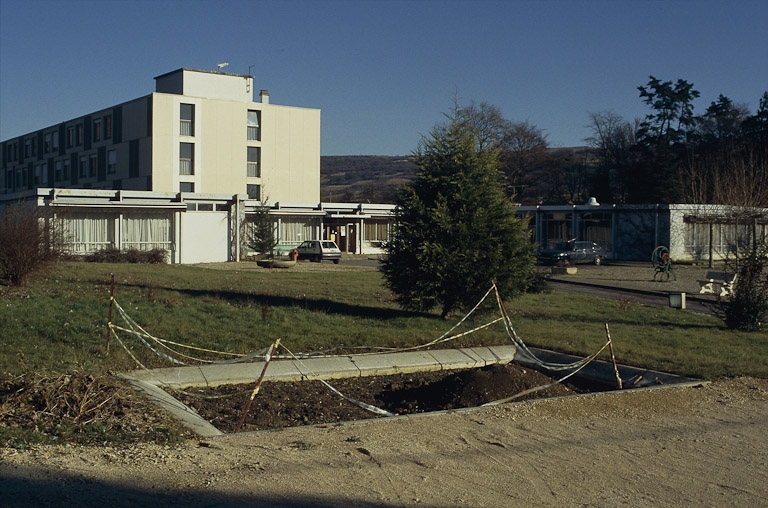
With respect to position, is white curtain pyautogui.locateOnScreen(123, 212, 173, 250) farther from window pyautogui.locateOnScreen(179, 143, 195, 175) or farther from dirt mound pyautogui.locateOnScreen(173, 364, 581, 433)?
dirt mound pyautogui.locateOnScreen(173, 364, 581, 433)

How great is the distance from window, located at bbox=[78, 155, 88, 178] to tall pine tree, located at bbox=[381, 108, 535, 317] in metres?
54.6

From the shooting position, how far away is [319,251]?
1778 inches

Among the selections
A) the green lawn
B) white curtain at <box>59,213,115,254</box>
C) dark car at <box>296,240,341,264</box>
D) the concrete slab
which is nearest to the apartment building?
dark car at <box>296,240,341,264</box>

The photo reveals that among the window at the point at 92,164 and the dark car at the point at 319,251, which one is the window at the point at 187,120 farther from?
the dark car at the point at 319,251

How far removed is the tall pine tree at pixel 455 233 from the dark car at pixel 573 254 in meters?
26.9

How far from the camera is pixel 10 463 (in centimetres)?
616

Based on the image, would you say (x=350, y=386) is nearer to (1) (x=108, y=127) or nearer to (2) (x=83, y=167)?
(1) (x=108, y=127)

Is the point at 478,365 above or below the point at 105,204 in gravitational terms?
below

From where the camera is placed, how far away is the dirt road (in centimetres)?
587

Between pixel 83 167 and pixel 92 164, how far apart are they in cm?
157

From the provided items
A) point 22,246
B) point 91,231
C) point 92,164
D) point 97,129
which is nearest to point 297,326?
point 22,246

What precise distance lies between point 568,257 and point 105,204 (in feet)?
80.5

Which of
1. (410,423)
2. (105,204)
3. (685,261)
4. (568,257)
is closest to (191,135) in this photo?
(105,204)

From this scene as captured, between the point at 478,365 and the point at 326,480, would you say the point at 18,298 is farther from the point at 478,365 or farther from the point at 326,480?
the point at 326,480
